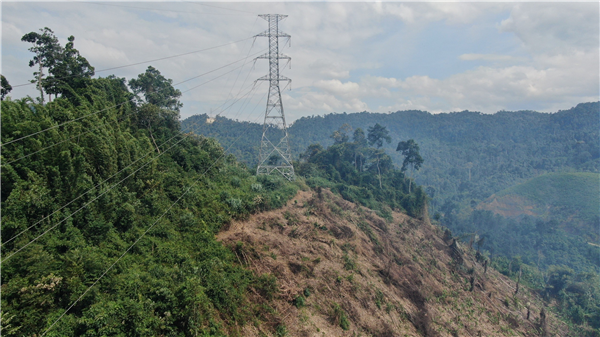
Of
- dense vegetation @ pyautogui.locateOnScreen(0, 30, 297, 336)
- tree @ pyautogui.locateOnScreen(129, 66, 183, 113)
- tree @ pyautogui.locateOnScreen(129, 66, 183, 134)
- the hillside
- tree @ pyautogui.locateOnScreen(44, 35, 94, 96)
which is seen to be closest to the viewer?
dense vegetation @ pyautogui.locateOnScreen(0, 30, 297, 336)

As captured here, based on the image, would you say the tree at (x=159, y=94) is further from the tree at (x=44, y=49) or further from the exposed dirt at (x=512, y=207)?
the exposed dirt at (x=512, y=207)

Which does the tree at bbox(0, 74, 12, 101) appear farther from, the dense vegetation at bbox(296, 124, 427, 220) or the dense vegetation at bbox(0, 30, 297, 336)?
the dense vegetation at bbox(296, 124, 427, 220)

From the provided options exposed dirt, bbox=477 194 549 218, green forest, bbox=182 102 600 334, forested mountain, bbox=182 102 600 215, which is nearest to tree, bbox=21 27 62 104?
green forest, bbox=182 102 600 334

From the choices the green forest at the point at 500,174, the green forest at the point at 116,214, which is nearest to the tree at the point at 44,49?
the green forest at the point at 116,214

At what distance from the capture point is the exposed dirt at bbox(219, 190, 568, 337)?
59.6ft

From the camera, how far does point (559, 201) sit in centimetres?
9225

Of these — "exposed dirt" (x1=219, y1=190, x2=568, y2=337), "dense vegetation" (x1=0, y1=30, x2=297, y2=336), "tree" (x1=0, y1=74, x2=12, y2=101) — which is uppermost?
"tree" (x1=0, y1=74, x2=12, y2=101)

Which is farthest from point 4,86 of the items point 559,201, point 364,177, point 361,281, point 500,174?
point 500,174

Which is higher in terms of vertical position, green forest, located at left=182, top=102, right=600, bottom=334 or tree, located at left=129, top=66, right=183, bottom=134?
tree, located at left=129, top=66, right=183, bottom=134

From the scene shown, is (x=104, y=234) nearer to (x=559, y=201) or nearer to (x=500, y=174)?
(x=559, y=201)

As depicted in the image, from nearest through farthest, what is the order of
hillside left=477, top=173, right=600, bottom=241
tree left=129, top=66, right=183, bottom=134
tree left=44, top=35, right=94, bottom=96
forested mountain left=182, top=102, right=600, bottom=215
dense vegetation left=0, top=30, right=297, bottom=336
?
dense vegetation left=0, top=30, right=297, bottom=336 → tree left=44, top=35, right=94, bottom=96 → tree left=129, top=66, right=183, bottom=134 → hillside left=477, top=173, right=600, bottom=241 → forested mountain left=182, top=102, right=600, bottom=215

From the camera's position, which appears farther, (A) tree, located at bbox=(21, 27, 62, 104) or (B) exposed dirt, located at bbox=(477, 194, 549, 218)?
(B) exposed dirt, located at bbox=(477, 194, 549, 218)

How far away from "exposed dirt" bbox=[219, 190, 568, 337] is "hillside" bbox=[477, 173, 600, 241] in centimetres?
6498

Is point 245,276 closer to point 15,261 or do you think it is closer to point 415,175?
point 15,261
